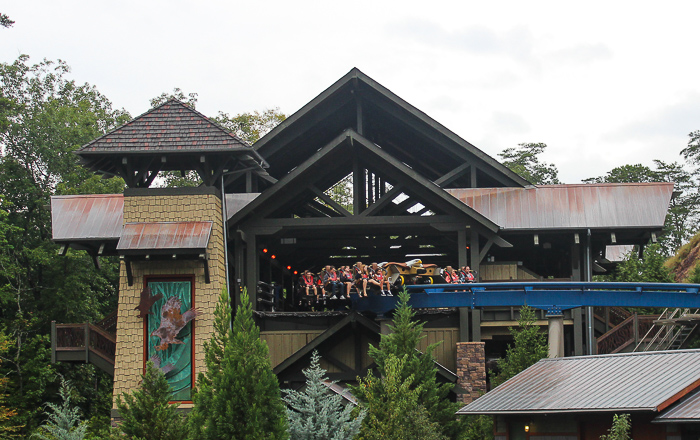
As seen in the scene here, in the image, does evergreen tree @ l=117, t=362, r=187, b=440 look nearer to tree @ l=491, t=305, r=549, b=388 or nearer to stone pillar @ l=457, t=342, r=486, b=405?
tree @ l=491, t=305, r=549, b=388

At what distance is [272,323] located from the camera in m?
32.9

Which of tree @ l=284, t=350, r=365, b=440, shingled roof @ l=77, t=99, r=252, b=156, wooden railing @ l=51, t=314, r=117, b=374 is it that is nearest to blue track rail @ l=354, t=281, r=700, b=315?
shingled roof @ l=77, t=99, r=252, b=156

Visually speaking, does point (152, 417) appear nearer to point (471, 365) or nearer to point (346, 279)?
point (346, 279)

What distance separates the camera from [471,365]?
31.5m

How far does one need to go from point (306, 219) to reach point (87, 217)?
24.5 ft

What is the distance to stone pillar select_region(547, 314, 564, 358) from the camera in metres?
29.4

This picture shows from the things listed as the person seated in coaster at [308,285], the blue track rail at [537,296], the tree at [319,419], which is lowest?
the tree at [319,419]

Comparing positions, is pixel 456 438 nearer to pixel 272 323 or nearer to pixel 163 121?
pixel 272 323

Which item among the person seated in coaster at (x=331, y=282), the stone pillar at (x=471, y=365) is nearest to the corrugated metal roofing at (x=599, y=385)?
the stone pillar at (x=471, y=365)

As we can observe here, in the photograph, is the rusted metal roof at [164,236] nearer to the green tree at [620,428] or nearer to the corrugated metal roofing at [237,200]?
the corrugated metal roofing at [237,200]

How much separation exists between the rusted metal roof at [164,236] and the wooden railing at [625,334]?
13.2 meters

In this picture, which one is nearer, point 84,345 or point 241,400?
point 241,400

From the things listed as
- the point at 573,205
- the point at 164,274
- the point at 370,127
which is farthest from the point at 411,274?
the point at 370,127

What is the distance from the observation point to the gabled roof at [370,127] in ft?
112
